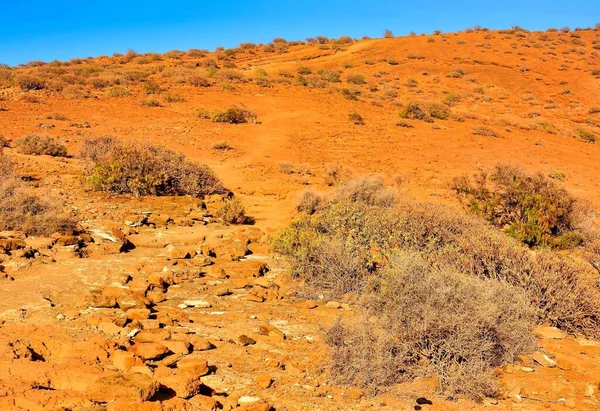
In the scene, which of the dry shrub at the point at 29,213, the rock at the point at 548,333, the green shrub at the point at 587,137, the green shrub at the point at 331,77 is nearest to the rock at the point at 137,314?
the dry shrub at the point at 29,213

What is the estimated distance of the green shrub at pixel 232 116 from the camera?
19875 mm

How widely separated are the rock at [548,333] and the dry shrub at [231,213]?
5.44 m

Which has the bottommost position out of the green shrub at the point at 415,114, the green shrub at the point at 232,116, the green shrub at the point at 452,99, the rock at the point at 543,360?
the rock at the point at 543,360

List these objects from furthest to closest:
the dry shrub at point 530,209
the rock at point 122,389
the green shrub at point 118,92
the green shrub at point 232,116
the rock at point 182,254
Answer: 1. the green shrub at point 118,92
2. the green shrub at point 232,116
3. the dry shrub at point 530,209
4. the rock at point 182,254
5. the rock at point 122,389

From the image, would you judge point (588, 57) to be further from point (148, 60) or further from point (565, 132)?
point (148, 60)

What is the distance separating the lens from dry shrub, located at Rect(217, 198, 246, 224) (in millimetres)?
8664

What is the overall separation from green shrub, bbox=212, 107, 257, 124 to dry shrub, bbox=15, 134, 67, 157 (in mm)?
7440

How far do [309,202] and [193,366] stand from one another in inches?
236

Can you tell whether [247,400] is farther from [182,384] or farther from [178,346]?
[178,346]

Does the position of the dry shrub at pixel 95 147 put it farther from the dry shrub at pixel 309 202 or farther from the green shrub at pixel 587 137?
the green shrub at pixel 587 137

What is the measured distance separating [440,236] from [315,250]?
1732 mm

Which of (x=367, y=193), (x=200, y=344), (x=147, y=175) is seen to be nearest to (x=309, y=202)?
(x=367, y=193)

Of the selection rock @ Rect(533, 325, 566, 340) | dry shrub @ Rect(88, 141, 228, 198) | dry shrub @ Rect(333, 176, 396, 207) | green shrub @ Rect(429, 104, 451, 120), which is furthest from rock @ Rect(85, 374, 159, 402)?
green shrub @ Rect(429, 104, 451, 120)

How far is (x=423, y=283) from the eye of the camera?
425cm
